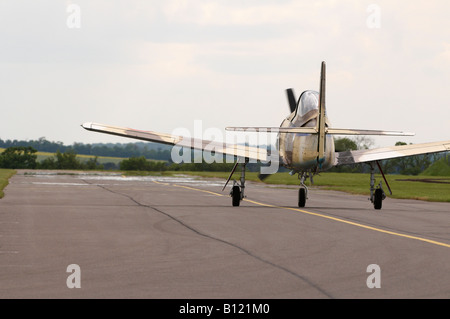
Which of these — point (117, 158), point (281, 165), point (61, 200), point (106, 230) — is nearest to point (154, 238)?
point (106, 230)

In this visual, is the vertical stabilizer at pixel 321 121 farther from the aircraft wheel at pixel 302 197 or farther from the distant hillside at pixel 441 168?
the distant hillside at pixel 441 168

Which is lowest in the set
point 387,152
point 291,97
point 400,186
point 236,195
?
point 400,186

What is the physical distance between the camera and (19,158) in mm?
119875

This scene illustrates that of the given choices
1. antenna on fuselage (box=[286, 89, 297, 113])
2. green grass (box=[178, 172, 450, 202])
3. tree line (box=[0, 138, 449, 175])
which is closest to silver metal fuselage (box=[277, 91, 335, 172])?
green grass (box=[178, 172, 450, 202])

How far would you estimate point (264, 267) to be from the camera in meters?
11.2

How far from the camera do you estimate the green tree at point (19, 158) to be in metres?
117

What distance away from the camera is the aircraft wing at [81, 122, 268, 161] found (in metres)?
27.3

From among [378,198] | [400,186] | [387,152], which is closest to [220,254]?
[378,198]

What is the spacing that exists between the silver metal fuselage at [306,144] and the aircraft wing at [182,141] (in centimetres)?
234

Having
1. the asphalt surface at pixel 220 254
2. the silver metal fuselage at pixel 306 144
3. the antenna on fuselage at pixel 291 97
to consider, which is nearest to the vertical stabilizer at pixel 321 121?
the silver metal fuselage at pixel 306 144

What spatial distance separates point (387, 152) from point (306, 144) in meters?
5.11

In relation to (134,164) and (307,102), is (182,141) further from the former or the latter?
(134,164)
